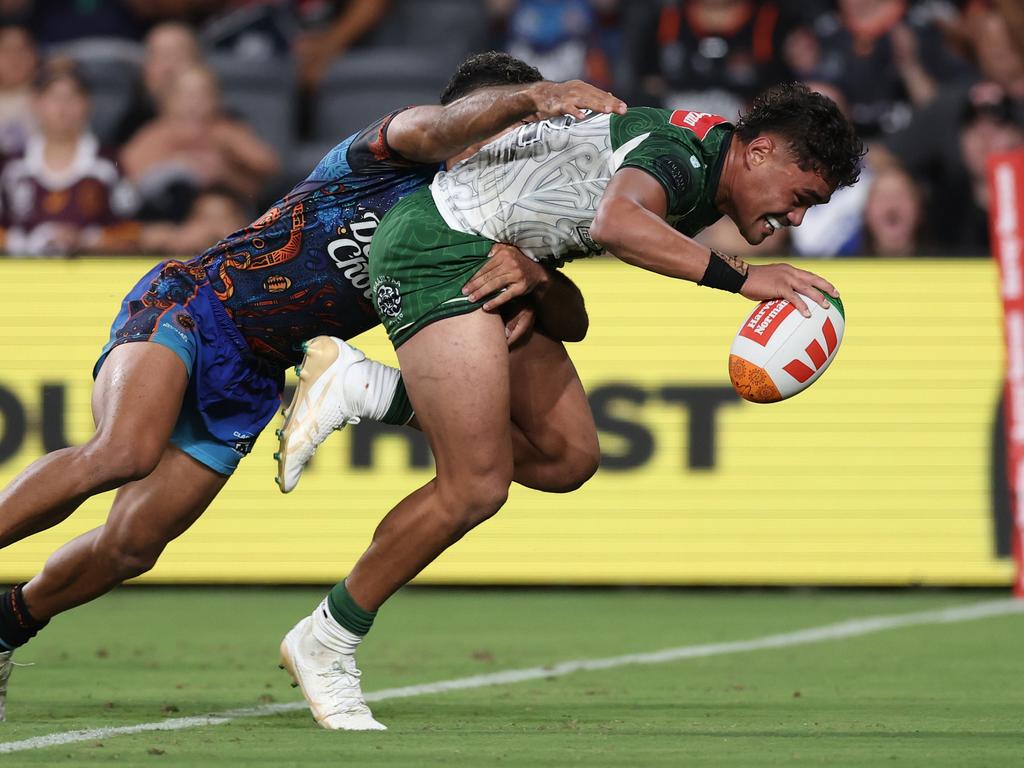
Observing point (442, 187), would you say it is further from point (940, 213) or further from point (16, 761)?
point (940, 213)

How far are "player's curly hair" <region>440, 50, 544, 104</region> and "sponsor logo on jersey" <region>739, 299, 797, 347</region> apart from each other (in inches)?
52.3

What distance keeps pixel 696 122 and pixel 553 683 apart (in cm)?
214

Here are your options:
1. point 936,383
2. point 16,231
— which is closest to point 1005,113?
point 936,383

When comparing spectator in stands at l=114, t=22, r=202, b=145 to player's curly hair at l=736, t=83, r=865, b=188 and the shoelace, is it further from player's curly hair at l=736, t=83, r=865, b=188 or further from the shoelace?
player's curly hair at l=736, t=83, r=865, b=188

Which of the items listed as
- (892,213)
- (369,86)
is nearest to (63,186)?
(369,86)

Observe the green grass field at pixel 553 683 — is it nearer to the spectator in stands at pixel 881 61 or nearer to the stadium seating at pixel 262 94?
the spectator in stands at pixel 881 61

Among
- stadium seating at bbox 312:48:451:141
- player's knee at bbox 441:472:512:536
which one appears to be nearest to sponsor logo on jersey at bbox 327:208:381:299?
player's knee at bbox 441:472:512:536

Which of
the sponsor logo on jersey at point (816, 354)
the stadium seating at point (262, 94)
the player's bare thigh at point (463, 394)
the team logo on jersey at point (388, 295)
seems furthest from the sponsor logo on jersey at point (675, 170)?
the stadium seating at point (262, 94)

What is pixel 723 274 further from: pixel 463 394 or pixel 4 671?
pixel 4 671

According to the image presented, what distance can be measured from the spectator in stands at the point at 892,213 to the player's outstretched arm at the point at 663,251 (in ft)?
18.2

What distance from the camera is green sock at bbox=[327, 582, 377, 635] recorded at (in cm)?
512

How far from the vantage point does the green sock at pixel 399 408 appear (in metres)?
5.54

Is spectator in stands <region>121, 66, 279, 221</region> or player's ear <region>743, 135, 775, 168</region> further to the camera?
spectator in stands <region>121, 66, 279, 221</region>

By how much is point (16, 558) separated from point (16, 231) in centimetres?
262
